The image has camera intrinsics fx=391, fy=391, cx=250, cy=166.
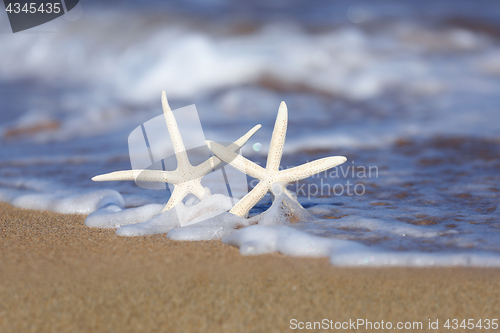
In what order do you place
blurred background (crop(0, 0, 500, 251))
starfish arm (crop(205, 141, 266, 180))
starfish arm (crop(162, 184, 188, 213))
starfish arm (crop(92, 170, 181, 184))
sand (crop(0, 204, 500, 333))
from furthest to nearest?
1. blurred background (crop(0, 0, 500, 251))
2. starfish arm (crop(162, 184, 188, 213))
3. starfish arm (crop(92, 170, 181, 184))
4. starfish arm (crop(205, 141, 266, 180))
5. sand (crop(0, 204, 500, 333))

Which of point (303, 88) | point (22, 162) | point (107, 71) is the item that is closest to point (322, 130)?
point (303, 88)

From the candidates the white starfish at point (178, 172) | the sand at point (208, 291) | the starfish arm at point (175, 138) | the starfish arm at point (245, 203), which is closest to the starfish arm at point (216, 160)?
the white starfish at point (178, 172)

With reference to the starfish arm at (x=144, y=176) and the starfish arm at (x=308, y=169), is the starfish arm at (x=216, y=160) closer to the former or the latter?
the starfish arm at (x=144, y=176)

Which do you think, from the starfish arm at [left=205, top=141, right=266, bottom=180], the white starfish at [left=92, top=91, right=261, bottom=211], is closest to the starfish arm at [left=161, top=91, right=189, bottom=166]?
the white starfish at [left=92, top=91, right=261, bottom=211]

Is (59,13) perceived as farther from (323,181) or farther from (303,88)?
(323,181)

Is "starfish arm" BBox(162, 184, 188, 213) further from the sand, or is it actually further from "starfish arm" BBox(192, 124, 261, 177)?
the sand

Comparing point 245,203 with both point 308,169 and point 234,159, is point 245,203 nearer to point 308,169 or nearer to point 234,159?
point 234,159
